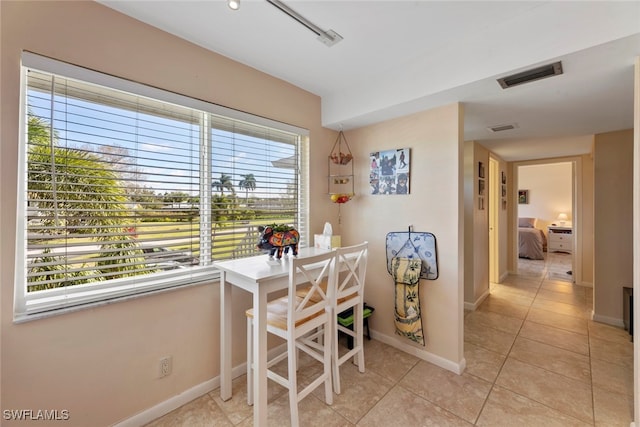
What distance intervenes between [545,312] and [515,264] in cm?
193

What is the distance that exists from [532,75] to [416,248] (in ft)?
4.84

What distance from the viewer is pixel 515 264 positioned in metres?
4.88

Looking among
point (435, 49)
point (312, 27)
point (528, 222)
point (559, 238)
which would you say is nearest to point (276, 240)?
point (312, 27)

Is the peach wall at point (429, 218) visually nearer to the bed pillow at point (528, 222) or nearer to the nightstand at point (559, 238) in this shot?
the nightstand at point (559, 238)

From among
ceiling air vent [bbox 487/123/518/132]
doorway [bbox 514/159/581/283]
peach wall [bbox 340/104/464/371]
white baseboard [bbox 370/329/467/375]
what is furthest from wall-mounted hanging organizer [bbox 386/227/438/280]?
doorway [bbox 514/159/581/283]

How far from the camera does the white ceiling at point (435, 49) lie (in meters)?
1.43

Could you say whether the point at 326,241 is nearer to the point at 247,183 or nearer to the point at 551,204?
the point at 247,183

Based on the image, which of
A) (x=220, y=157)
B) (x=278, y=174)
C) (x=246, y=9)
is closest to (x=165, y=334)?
(x=220, y=157)

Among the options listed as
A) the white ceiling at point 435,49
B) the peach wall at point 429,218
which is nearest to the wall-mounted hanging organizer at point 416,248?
the peach wall at point 429,218

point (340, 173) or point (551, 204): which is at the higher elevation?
point (340, 173)

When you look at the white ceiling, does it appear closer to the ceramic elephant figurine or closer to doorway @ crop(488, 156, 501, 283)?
the ceramic elephant figurine

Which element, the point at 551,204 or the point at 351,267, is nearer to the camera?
the point at 351,267

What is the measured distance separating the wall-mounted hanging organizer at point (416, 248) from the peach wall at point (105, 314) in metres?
1.45

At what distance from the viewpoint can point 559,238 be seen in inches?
265
